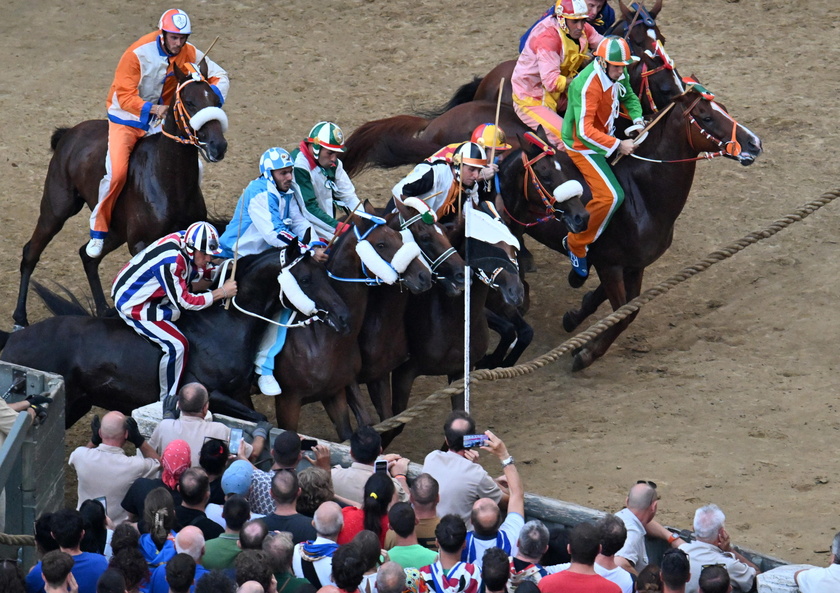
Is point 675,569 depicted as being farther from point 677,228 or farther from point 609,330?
point 677,228

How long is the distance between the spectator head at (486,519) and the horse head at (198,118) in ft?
13.8

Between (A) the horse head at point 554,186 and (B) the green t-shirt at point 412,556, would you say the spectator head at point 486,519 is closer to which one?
(B) the green t-shirt at point 412,556

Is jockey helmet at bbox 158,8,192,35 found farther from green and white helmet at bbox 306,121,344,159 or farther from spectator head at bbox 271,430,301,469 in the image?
spectator head at bbox 271,430,301,469

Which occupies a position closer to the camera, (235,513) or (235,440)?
(235,513)

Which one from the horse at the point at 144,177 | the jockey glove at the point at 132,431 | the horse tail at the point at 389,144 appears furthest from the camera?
the horse tail at the point at 389,144

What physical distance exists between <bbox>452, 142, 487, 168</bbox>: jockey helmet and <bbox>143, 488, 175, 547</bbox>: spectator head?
3.55 m

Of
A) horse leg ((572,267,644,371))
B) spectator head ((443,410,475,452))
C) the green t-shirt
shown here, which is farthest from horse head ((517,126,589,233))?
the green t-shirt

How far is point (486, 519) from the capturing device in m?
5.63

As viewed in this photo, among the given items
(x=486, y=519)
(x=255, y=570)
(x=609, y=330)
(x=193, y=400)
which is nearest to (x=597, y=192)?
(x=609, y=330)

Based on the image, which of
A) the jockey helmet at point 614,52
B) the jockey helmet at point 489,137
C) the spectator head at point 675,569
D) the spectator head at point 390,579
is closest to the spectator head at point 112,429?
the spectator head at point 390,579

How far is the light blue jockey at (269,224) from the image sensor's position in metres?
8.34

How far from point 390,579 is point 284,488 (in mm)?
945

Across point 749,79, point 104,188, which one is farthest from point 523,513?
point 749,79

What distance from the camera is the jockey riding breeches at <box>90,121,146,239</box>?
31.2ft
